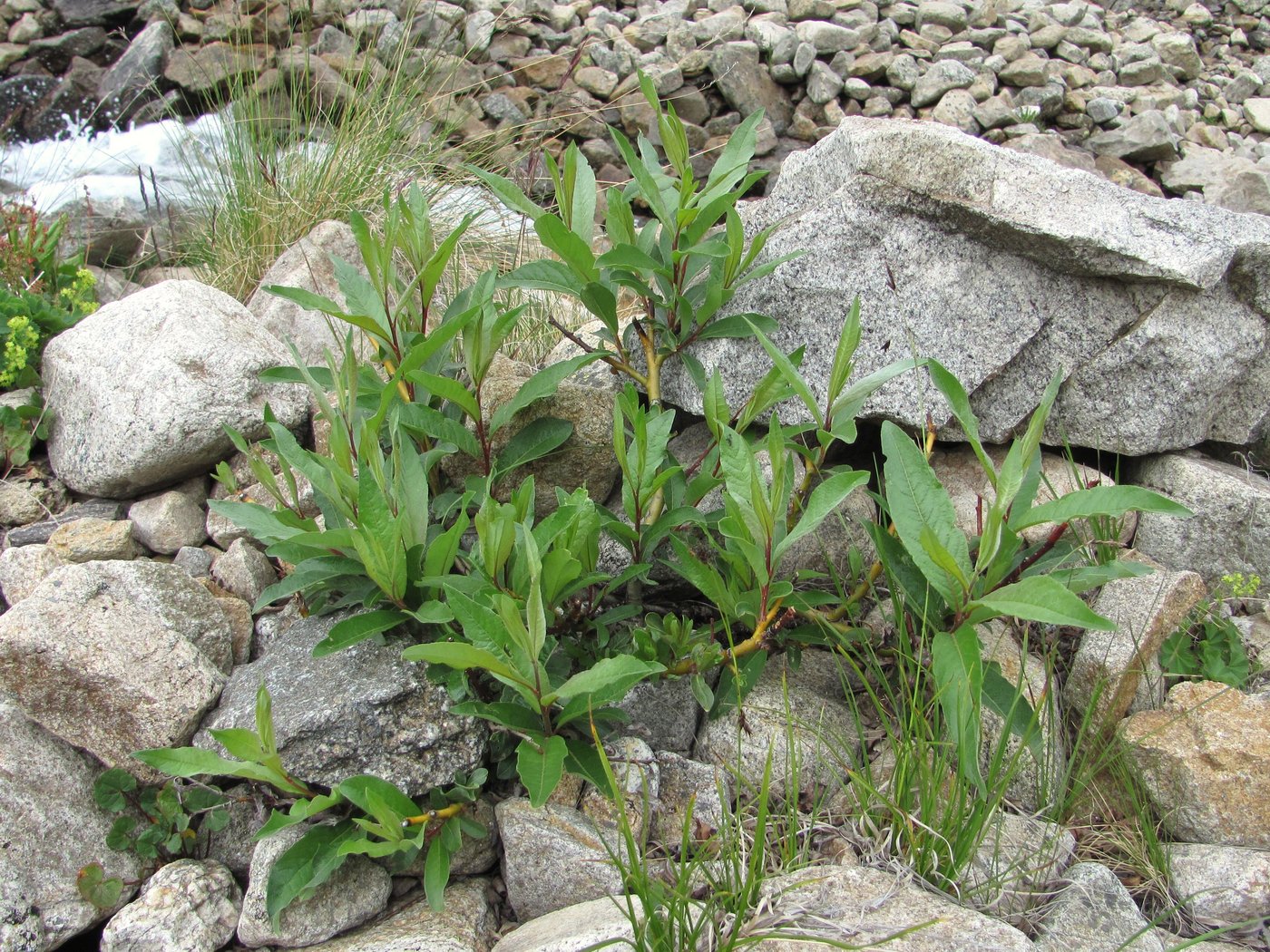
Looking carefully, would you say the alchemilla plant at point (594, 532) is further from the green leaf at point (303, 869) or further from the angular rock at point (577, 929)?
the angular rock at point (577, 929)

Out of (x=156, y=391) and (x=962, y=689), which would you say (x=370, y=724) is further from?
(x=156, y=391)

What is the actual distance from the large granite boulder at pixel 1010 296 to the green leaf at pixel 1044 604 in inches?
36.2

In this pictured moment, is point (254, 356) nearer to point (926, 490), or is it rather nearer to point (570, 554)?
point (570, 554)

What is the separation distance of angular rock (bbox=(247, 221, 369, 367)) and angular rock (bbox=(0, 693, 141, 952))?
5.68 feet

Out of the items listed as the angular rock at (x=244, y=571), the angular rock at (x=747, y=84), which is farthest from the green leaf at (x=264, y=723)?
the angular rock at (x=747, y=84)

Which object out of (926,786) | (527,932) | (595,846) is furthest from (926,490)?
(527,932)

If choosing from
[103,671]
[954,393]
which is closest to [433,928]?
[103,671]

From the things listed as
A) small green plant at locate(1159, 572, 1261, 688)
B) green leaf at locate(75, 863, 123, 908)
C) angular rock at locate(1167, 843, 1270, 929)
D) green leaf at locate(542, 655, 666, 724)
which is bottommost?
angular rock at locate(1167, 843, 1270, 929)

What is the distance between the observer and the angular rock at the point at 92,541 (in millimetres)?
3178

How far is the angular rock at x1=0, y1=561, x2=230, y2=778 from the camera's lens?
2.43 meters

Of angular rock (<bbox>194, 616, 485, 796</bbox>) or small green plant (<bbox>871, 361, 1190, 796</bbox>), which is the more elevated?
small green plant (<bbox>871, 361, 1190, 796</bbox>)

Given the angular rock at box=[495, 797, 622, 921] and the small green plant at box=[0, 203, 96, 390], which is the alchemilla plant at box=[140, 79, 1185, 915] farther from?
the small green plant at box=[0, 203, 96, 390]

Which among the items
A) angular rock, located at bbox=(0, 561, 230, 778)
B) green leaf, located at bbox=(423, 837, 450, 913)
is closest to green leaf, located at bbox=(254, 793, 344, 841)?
green leaf, located at bbox=(423, 837, 450, 913)

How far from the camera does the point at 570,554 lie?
87.6 inches
